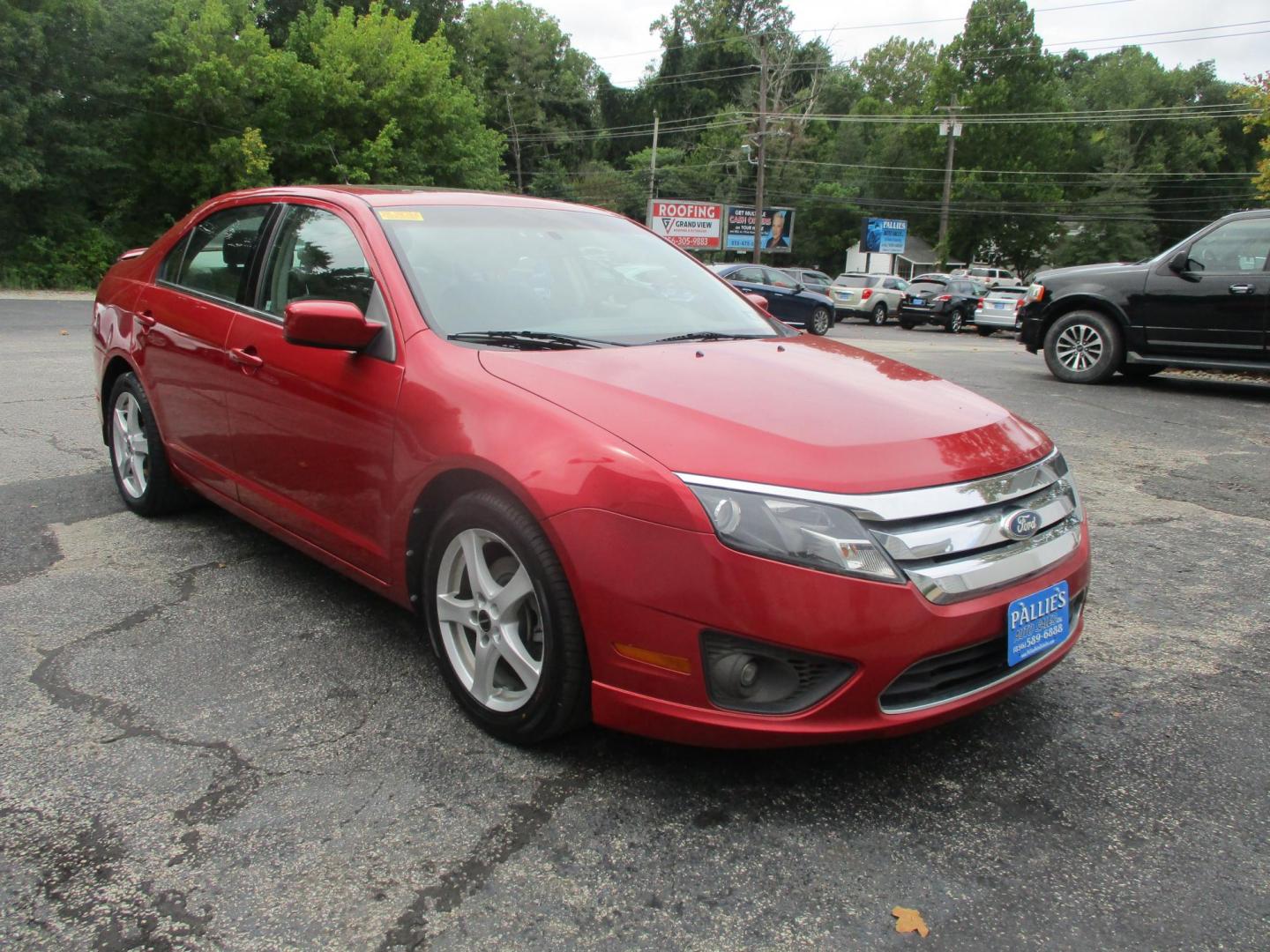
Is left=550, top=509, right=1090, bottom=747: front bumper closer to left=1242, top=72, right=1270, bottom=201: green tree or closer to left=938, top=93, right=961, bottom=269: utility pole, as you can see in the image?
left=1242, top=72, right=1270, bottom=201: green tree

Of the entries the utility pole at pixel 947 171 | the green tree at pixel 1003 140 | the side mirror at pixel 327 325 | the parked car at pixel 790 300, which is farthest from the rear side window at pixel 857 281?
the green tree at pixel 1003 140

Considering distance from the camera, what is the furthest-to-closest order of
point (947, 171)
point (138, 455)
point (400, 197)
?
1. point (947, 171)
2. point (138, 455)
3. point (400, 197)

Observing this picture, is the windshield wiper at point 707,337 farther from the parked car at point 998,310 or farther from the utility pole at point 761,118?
the utility pole at point 761,118

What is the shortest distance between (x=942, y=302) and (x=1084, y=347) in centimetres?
1885

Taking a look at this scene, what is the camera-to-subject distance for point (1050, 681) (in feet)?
10.1

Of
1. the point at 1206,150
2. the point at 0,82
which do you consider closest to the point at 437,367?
the point at 0,82

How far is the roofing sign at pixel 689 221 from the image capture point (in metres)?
39.7

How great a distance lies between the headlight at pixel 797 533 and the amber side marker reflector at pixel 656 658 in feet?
1.02

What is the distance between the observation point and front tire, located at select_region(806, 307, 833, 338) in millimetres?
22031

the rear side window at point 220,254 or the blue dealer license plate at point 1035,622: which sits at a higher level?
the rear side window at point 220,254

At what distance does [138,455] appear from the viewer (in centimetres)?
450

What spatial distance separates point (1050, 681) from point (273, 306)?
2.96 meters

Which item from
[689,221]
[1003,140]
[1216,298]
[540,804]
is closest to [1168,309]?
[1216,298]

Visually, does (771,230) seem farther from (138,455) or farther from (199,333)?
(199,333)
